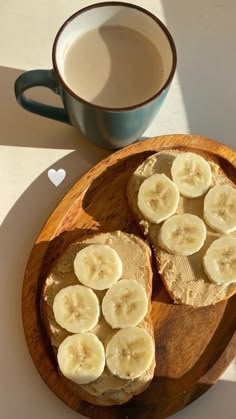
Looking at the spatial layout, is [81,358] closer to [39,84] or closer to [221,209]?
[221,209]

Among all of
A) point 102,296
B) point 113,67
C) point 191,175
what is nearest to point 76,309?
point 102,296

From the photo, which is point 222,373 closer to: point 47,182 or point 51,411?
point 51,411

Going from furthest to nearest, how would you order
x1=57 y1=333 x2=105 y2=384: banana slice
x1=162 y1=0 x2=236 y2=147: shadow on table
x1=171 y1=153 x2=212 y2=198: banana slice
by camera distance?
x1=162 y1=0 x2=236 y2=147: shadow on table
x1=171 y1=153 x2=212 y2=198: banana slice
x1=57 y1=333 x2=105 y2=384: banana slice

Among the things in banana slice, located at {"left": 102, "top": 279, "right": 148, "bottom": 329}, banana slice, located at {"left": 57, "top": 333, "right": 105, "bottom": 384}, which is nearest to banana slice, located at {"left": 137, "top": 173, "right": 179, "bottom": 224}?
banana slice, located at {"left": 102, "top": 279, "right": 148, "bottom": 329}

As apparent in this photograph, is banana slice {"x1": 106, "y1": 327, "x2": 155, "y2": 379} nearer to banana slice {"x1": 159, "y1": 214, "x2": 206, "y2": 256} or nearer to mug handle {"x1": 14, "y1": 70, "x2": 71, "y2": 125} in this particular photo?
banana slice {"x1": 159, "y1": 214, "x2": 206, "y2": 256}

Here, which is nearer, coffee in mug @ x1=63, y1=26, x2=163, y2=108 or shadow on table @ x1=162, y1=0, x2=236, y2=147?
coffee in mug @ x1=63, y1=26, x2=163, y2=108

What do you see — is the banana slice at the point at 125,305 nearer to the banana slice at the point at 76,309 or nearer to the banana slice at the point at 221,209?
the banana slice at the point at 76,309
